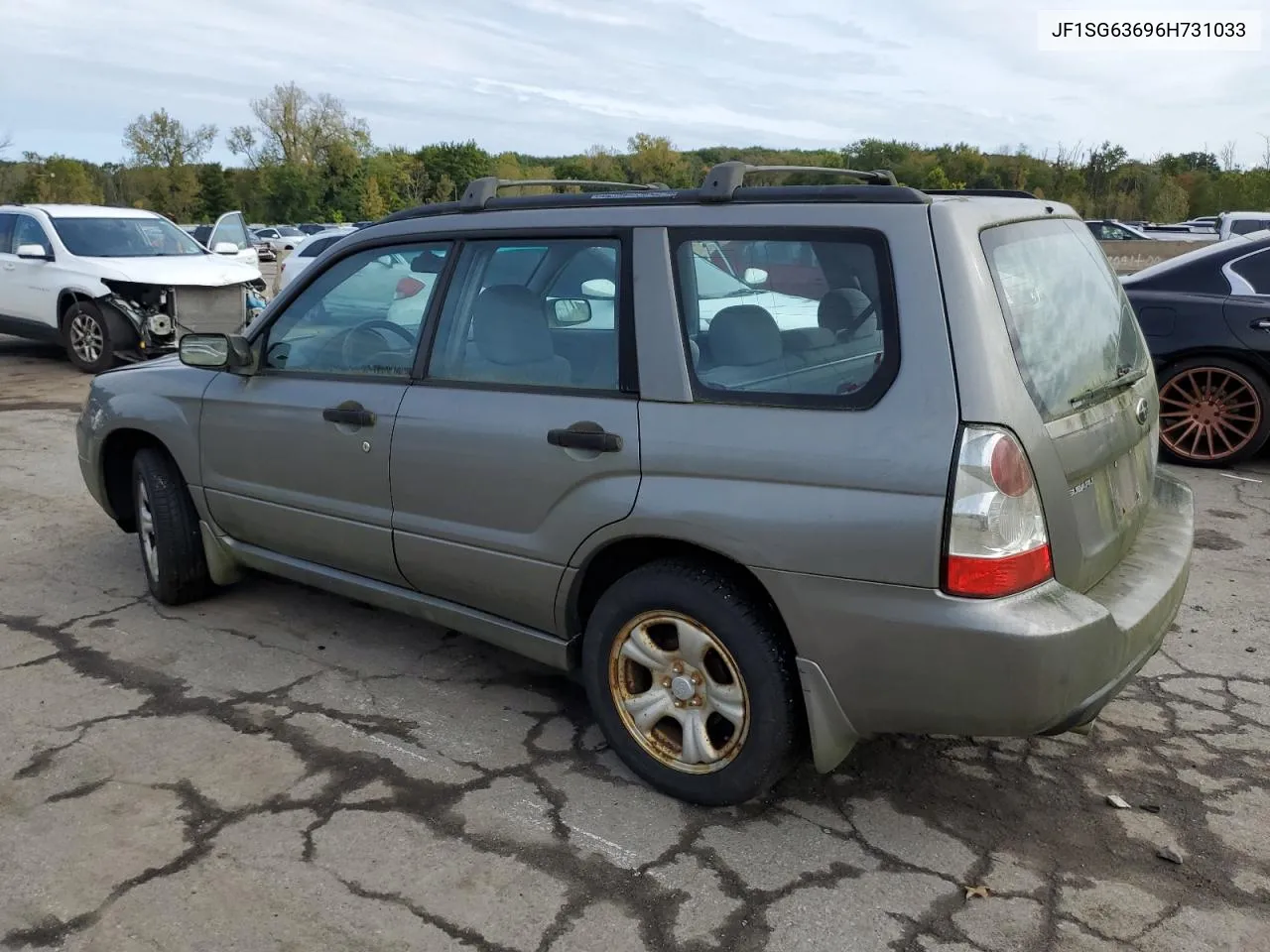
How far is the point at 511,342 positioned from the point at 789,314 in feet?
3.17

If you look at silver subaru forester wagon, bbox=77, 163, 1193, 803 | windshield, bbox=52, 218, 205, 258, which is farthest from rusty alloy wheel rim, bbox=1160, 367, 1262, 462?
windshield, bbox=52, 218, 205, 258

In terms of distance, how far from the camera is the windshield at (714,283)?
2.96 m

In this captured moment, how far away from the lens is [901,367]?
8.41 ft

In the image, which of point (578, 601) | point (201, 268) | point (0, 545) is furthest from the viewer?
point (201, 268)

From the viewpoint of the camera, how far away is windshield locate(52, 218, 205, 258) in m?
11.6

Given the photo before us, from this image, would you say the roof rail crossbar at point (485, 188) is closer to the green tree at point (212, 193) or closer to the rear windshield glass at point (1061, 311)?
the rear windshield glass at point (1061, 311)

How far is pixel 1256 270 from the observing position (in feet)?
22.1

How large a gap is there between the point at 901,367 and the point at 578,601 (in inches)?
50.3

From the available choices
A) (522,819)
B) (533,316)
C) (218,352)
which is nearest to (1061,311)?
(533,316)

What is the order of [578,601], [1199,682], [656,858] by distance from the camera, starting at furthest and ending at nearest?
[1199,682]
[578,601]
[656,858]

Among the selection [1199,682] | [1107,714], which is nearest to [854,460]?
[1107,714]

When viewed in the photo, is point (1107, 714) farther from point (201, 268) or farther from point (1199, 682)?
point (201, 268)

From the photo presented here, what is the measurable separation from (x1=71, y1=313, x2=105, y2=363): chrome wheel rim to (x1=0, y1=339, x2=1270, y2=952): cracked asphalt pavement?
26.1 ft

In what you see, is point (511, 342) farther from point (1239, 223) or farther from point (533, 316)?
point (1239, 223)
